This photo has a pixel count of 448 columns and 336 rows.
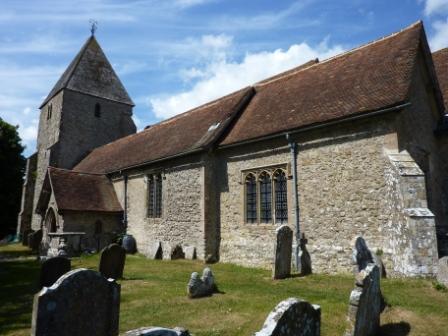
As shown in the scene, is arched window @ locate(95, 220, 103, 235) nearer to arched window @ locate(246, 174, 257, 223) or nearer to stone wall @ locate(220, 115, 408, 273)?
stone wall @ locate(220, 115, 408, 273)

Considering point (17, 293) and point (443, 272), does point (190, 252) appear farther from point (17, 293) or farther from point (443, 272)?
point (443, 272)

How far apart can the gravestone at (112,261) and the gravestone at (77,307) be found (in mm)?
5632

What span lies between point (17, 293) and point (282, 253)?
25.2 feet

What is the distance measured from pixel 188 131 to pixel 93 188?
6.93 metres

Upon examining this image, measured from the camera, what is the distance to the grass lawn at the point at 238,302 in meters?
6.38

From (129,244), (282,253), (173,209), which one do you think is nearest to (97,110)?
(129,244)

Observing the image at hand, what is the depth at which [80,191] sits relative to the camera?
2005cm

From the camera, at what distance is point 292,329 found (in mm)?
4195

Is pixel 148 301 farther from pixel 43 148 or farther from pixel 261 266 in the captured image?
pixel 43 148

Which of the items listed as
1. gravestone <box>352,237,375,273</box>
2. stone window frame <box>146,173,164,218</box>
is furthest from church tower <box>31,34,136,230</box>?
gravestone <box>352,237,375,273</box>

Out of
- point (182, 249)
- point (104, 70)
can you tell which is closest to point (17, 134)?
point (104, 70)

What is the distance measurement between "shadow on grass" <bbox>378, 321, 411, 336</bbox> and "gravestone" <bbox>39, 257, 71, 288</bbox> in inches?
296

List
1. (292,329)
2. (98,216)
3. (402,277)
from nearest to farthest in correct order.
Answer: (292,329) < (402,277) < (98,216)

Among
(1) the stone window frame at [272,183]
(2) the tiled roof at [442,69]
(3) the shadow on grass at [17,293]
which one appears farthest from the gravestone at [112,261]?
(2) the tiled roof at [442,69]
